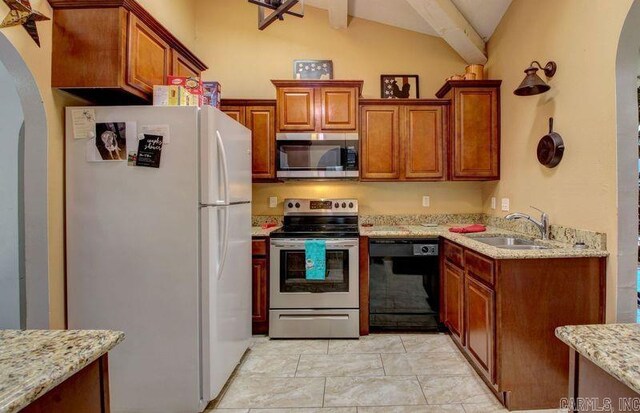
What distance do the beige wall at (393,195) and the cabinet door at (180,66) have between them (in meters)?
1.34

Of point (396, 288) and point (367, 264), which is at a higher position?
point (367, 264)

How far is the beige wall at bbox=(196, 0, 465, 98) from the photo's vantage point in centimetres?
354

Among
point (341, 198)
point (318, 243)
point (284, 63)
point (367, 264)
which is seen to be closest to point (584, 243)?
point (367, 264)

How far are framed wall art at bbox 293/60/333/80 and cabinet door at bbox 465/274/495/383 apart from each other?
2.49m

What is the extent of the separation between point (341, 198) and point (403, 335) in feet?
4.86

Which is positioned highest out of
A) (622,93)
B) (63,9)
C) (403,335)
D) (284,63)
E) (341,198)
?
(284,63)

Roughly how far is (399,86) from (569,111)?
5.63 ft

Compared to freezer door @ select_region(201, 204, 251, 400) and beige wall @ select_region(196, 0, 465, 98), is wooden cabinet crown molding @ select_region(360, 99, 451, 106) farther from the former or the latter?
freezer door @ select_region(201, 204, 251, 400)

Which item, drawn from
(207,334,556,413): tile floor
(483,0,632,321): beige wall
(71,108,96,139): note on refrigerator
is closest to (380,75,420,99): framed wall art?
(483,0,632,321): beige wall

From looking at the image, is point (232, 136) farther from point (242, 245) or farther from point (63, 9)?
point (63, 9)

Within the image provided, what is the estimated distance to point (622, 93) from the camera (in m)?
1.79

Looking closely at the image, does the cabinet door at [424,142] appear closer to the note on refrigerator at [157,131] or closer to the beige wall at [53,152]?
the note on refrigerator at [157,131]

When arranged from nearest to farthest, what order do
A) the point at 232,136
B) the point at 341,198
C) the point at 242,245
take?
the point at 232,136 → the point at 242,245 → the point at 341,198

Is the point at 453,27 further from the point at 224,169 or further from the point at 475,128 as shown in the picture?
the point at 224,169
